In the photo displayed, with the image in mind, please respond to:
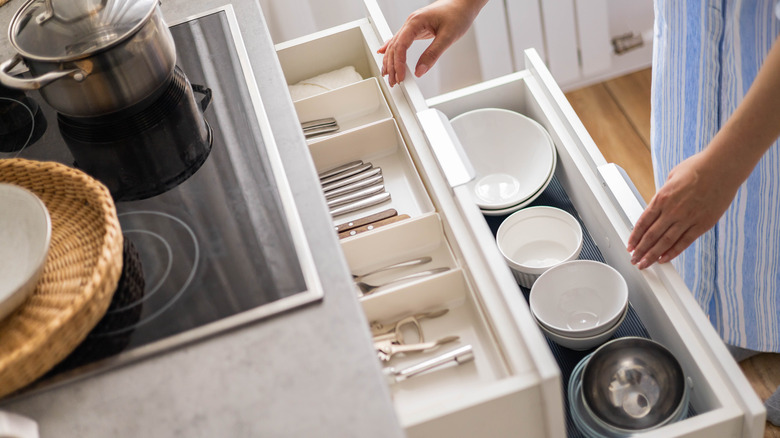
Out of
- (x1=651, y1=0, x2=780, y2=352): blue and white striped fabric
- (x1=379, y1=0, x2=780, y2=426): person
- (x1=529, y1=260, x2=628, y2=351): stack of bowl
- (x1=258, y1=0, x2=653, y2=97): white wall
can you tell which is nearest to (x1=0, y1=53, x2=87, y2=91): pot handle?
(x1=379, y1=0, x2=780, y2=426): person

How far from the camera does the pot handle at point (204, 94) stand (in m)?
1.02

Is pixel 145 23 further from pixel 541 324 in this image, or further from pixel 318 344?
pixel 541 324

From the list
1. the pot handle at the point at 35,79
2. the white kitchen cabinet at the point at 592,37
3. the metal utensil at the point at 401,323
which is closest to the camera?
the pot handle at the point at 35,79

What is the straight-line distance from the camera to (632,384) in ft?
3.23

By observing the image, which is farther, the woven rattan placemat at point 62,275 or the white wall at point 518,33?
the white wall at point 518,33

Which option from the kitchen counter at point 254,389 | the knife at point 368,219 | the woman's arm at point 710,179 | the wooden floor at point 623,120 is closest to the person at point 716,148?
the woman's arm at point 710,179

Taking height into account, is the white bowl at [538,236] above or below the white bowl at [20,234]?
below

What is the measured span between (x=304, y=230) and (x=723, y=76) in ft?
2.26

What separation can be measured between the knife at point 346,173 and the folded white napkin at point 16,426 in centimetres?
65

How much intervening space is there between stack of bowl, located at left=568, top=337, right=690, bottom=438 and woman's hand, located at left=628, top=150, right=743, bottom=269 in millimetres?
122

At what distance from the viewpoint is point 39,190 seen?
0.86m

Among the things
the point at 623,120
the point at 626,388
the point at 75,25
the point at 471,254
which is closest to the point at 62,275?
the point at 75,25

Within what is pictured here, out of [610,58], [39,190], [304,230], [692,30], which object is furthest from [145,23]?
[610,58]

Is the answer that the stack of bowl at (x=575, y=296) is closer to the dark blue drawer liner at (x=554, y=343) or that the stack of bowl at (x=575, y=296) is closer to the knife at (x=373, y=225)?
the dark blue drawer liner at (x=554, y=343)
